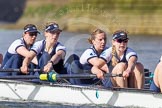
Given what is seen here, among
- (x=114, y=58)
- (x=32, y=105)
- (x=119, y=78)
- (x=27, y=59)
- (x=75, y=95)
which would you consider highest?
(x=114, y=58)

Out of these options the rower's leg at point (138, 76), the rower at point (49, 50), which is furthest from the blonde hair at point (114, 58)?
the rower at point (49, 50)

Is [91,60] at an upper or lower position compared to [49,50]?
lower

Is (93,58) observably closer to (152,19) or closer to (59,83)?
(59,83)

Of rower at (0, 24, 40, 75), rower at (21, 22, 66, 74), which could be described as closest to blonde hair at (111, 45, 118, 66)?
rower at (21, 22, 66, 74)

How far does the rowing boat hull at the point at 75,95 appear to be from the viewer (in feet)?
38.2

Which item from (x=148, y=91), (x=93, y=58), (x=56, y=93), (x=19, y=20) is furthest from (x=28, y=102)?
(x=19, y=20)

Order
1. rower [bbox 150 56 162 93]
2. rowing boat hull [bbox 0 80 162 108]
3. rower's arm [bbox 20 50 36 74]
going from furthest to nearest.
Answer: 1. rower's arm [bbox 20 50 36 74]
2. rowing boat hull [bbox 0 80 162 108]
3. rower [bbox 150 56 162 93]

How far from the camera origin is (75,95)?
12.5 metres

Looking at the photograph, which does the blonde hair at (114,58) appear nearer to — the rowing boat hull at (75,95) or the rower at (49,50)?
the rowing boat hull at (75,95)

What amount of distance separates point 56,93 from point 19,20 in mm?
48599

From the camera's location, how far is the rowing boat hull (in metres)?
11.7

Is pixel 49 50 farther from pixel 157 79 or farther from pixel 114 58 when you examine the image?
pixel 157 79

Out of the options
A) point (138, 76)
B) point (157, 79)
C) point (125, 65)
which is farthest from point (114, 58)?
point (157, 79)

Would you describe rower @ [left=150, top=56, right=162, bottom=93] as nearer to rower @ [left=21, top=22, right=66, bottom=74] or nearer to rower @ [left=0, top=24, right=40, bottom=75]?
rower @ [left=21, top=22, right=66, bottom=74]
